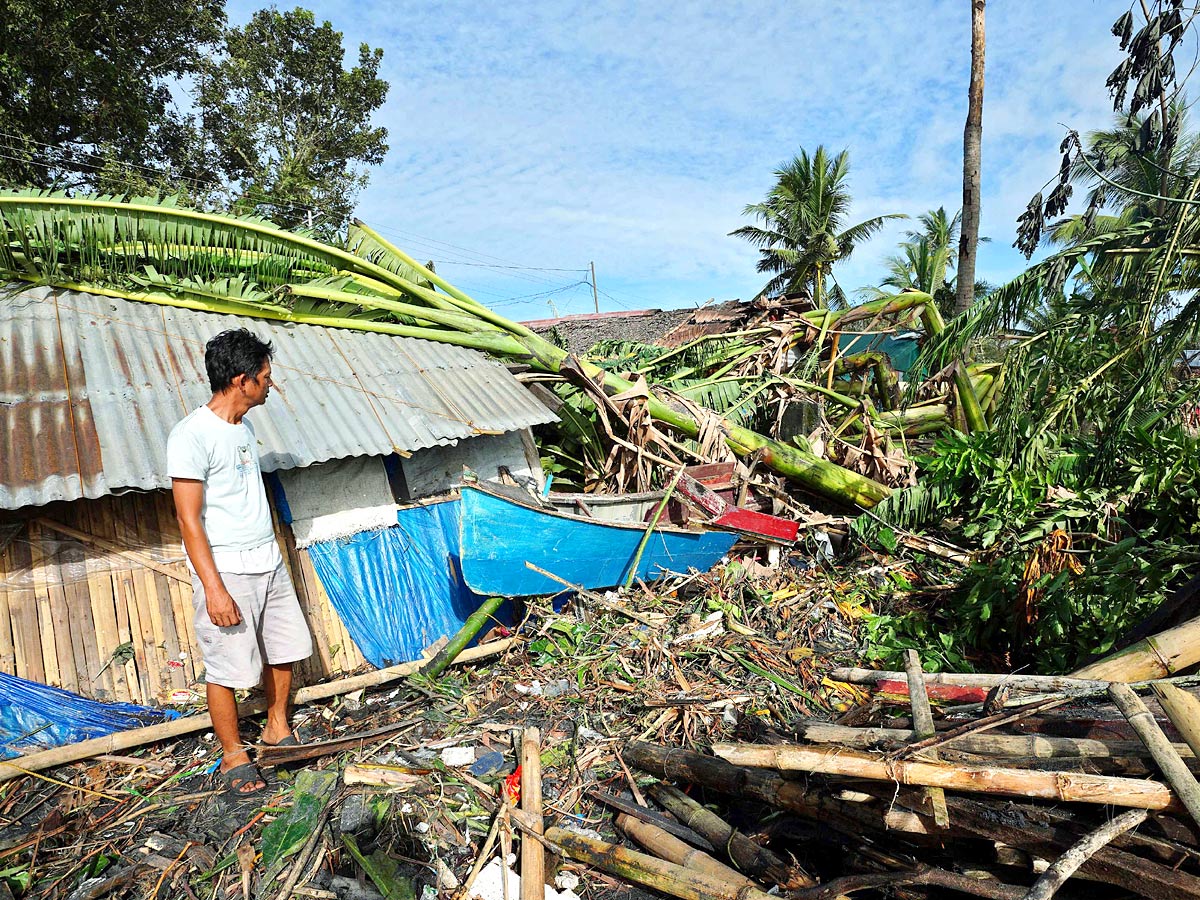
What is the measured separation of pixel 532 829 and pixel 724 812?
1.02 m

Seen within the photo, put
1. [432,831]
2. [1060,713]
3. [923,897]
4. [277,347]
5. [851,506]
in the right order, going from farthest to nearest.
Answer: [851,506] → [277,347] → [432,831] → [1060,713] → [923,897]

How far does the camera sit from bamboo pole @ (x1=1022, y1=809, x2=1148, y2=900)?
181 cm

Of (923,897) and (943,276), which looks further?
(943,276)

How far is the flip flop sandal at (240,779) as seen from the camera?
11.3 feet

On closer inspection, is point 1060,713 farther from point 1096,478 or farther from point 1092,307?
point 1096,478

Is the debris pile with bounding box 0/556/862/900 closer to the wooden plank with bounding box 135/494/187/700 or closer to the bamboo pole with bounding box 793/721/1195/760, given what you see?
the wooden plank with bounding box 135/494/187/700

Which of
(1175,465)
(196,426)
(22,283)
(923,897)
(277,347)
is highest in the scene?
(22,283)

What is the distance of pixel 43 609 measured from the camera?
4.02 meters

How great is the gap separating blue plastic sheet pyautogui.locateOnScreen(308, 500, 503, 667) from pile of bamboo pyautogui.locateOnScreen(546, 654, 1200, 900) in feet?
8.38

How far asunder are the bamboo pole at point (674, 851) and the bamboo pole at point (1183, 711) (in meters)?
1.48

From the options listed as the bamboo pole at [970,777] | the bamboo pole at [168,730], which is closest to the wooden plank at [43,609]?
the bamboo pole at [168,730]

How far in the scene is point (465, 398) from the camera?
550 centimetres

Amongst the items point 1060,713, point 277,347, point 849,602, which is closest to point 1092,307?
point 849,602

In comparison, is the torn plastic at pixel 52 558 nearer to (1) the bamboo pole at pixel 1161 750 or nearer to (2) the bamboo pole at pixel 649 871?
(2) the bamboo pole at pixel 649 871
